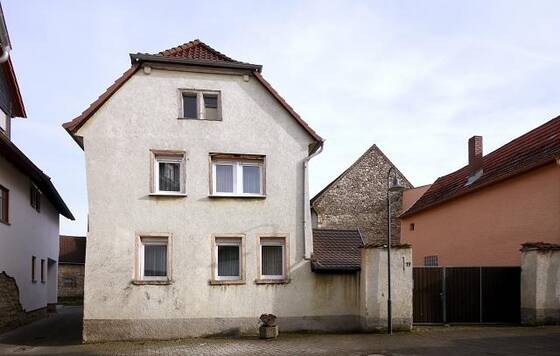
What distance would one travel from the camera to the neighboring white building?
1827 cm

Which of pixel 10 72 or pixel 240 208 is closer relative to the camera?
pixel 240 208

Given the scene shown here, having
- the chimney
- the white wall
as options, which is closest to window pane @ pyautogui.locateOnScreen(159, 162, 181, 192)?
the white wall

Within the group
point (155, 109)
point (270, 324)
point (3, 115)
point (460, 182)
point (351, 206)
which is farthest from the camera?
point (351, 206)

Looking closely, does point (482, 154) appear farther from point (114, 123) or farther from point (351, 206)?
point (114, 123)

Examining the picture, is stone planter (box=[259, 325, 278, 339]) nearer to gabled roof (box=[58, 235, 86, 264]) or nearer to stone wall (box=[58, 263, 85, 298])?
stone wall (box=[58, 263, 85, 298])

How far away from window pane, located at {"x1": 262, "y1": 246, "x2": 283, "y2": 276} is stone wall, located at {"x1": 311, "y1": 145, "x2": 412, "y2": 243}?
17726 millimetres

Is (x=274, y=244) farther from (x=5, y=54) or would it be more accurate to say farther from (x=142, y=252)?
(x=5, y=54)

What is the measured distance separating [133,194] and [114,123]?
2.07 m

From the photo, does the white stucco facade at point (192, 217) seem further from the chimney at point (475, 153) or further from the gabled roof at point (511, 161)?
the chimney at point (475, 153)

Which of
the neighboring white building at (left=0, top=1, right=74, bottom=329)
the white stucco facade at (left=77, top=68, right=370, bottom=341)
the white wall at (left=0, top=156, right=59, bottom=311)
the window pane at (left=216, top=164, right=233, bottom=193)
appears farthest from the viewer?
the white wall at (left=0, top=156, right=59, bottom=311)

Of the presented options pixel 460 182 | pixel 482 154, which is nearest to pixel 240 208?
pixel 460 182

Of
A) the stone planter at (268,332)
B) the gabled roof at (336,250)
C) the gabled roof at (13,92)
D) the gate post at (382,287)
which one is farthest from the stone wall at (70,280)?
the gate post at (382,287)

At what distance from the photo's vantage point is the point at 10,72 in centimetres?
2161

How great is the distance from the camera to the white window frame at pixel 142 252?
603 inches
